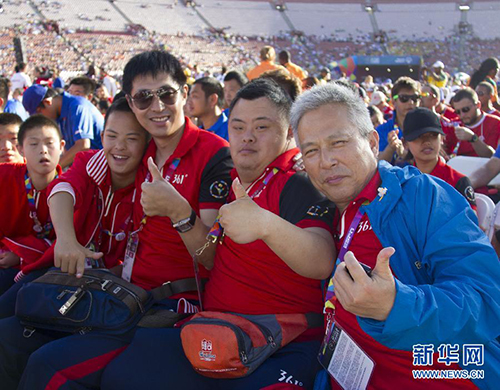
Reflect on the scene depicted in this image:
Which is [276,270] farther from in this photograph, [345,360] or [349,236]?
[345,360]

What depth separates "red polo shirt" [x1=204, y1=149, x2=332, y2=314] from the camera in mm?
2066

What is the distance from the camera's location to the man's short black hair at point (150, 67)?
8.68 ft

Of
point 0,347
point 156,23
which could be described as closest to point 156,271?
point 0,347

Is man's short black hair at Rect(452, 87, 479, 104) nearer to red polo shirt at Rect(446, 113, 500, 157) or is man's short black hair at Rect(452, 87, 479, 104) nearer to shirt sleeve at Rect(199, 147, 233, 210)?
red polo shirt at Rect(446, 113, 500, 157)

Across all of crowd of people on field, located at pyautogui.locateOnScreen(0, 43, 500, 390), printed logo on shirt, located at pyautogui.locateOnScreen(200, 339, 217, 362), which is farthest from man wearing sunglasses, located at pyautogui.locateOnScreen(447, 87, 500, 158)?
printed logo on shirt, located at pyautogui.locateOnScreen(200, 339, 217, 362)

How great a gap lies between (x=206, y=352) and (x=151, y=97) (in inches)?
54.8

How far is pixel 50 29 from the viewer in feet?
106

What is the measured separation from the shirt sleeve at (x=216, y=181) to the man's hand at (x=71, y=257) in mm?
645

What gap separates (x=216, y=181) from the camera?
253 centimetres

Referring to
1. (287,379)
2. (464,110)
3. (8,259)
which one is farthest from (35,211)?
(464,110)

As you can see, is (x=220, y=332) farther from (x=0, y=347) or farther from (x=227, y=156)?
(x=0, y=347)

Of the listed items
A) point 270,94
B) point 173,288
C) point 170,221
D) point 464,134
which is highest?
point 464,134

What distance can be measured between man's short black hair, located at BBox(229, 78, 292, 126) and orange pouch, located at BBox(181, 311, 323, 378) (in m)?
0.95

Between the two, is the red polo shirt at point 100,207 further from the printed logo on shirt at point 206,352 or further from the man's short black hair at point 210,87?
the man's short black hair at point 210,87
